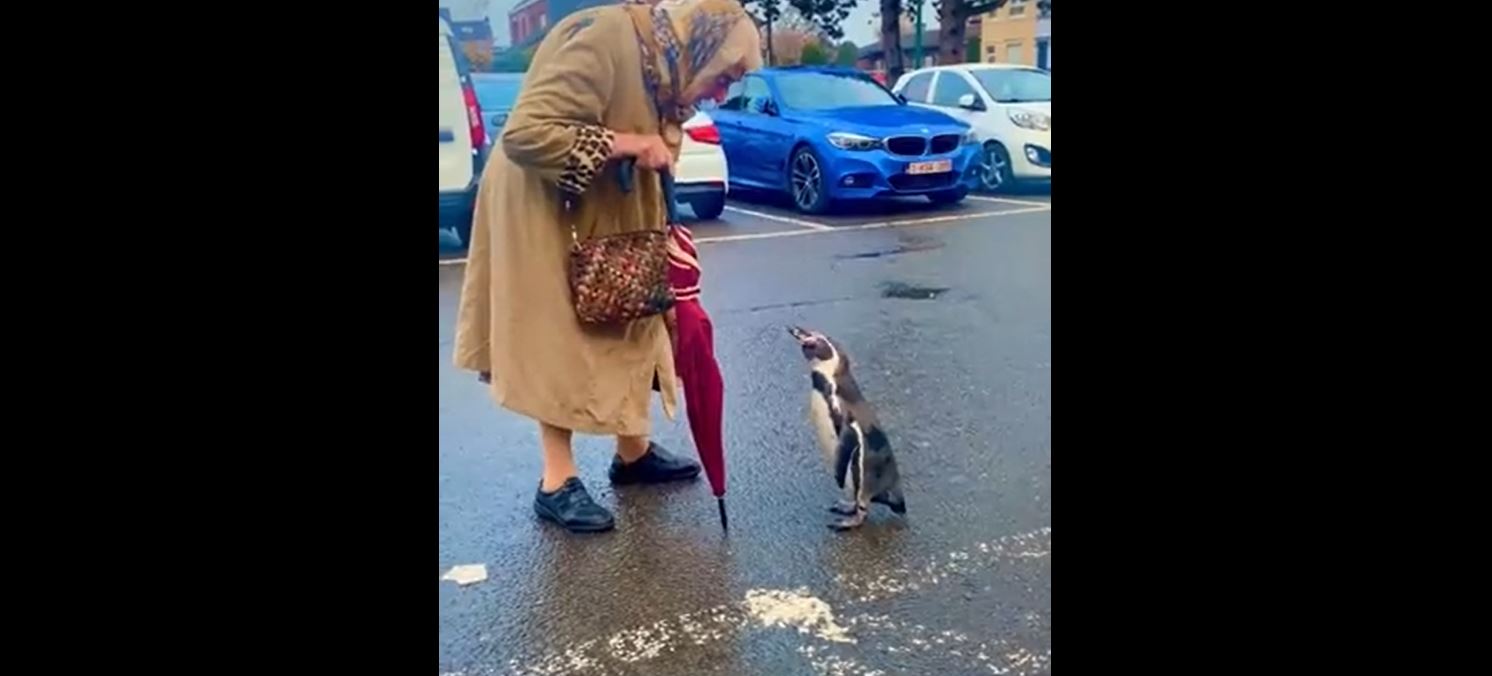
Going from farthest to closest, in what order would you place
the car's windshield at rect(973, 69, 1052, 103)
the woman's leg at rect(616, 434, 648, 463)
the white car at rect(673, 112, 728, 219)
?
the woman's leg at rect(616, 434, 648, 463) < the white car at rect(673, 112, 728, 219) < the car's windshield at rect(973, 69, 1052, 103)

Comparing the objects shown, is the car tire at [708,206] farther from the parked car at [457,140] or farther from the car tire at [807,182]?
the parked car at [457,140]

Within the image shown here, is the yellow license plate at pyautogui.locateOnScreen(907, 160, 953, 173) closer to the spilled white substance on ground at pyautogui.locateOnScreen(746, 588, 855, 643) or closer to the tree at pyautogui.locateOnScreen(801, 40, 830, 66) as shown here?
the tree at pyautogui.locateOnScreen(801, 40, 830, 66)

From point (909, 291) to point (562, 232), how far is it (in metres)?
0.67

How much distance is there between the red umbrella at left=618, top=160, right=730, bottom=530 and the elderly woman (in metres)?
0.04

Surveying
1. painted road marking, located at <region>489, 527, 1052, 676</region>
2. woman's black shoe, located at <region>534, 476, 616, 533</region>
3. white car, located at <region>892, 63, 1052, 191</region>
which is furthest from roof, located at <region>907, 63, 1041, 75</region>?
woman's black shoe, located at <region>534, 476, 616, 533</region>

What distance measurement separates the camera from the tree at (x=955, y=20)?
2.29 m

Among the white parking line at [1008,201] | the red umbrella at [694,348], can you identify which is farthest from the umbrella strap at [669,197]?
the white parking line at [1008,201]

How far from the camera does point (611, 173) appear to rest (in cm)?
248

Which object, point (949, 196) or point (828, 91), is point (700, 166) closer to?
point (828, 91)

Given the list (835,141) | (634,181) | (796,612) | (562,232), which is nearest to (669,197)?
(634,181)

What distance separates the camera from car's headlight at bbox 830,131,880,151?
259 cm
